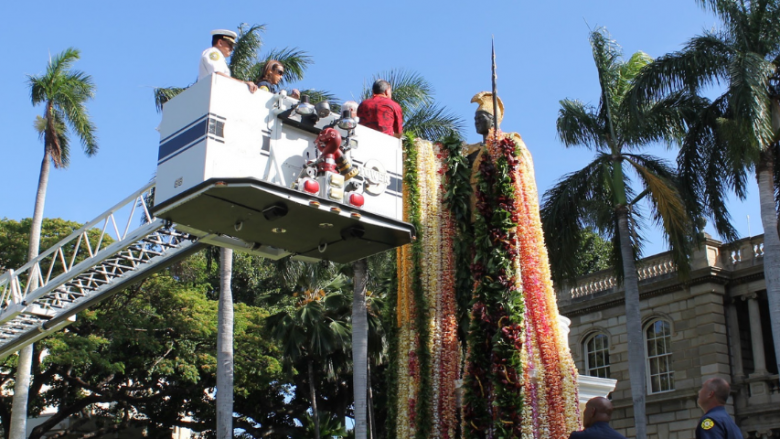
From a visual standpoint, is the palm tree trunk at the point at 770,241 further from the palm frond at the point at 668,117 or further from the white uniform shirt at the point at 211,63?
the white uniform shirt at the point at 211,63

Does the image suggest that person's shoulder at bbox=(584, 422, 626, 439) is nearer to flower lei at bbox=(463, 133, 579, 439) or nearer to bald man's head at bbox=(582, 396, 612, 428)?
bald man's head at bbox=(582, 396, 612, 428)

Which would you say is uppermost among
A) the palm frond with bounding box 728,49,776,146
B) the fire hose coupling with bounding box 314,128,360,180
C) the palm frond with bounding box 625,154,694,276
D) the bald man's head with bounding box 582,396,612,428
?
the palm frond with bounding box 728,49,776,146

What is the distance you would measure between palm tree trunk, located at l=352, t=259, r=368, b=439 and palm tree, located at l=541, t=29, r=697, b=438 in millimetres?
6018

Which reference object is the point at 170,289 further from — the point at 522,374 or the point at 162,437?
the point at 522,374

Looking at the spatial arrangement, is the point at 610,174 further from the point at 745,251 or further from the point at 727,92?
the point at 745,251

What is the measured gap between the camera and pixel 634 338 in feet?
85.2

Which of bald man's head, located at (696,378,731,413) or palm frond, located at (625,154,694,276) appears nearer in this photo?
→ bald man's head, located at (696,378,731,413)

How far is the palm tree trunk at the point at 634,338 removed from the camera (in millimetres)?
25719

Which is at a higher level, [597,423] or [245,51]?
[245,51]

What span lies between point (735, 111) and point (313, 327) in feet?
58.6

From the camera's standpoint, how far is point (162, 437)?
126ft

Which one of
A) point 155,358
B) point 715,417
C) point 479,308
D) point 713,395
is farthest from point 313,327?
point 715,417

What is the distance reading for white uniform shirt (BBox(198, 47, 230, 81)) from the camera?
12250 millimetres

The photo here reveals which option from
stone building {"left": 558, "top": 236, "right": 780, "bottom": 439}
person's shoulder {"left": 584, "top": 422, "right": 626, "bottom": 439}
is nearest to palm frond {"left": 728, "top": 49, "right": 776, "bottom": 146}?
stone building {"left": 558, "top": 236, "right": 780, "bottom": 439}
